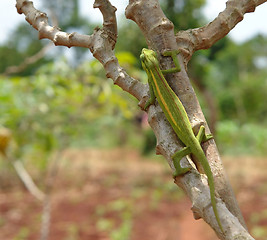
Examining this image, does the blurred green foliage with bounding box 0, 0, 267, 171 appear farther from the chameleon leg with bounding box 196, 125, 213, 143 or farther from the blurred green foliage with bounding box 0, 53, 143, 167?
the chameleon leg with bounding box 196, 125, 213, 143

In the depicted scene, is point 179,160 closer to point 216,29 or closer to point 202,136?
point 202,136

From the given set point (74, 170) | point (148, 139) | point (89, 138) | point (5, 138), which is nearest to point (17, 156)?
point (5, 138)

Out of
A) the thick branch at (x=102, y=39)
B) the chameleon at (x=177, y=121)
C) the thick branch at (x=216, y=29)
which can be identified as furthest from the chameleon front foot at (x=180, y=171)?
the thick branch at (x=216, y=29)

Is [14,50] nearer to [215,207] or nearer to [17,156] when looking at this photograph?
[17,156]

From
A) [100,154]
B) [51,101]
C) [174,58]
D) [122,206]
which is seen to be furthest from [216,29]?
[100,154]

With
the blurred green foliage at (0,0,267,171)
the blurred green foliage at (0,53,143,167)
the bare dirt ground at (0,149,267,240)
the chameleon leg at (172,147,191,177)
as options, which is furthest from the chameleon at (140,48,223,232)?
the bare dirt ground at (0,149,267,240)

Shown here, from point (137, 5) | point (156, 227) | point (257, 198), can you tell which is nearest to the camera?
point (137, 5)
